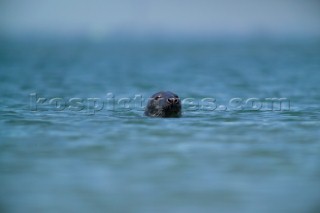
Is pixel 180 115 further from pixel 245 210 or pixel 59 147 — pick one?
pixel 245 210

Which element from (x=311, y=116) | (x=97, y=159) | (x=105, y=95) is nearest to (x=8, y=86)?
(x=105, y=95)

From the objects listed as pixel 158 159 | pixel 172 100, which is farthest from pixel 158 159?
pixel 172 100

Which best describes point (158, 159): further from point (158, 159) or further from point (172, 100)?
point (172, 100)

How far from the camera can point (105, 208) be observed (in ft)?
25.6

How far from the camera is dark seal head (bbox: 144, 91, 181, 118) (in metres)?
13.5

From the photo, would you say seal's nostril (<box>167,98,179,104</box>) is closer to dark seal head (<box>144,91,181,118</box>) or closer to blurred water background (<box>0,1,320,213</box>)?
dark seal head (<box>144,91,181,118</box>)

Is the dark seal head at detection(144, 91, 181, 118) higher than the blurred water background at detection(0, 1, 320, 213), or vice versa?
the dark seal head at detection(144, 91, 181, 118)

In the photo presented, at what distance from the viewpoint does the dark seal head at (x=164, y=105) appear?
13.5 metres

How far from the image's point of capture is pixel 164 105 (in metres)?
13.5

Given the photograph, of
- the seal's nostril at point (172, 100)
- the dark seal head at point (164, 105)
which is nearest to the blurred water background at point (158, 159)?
the dark seal head at point (164, 105)

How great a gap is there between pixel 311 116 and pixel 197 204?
23.3 ft

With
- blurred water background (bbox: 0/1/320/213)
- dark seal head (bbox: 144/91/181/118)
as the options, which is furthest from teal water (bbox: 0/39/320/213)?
dark seal head (bbox: 144/91/181/118)

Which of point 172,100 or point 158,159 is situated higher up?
point 172,100

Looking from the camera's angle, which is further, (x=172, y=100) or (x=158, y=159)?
(x=172, y=100)
